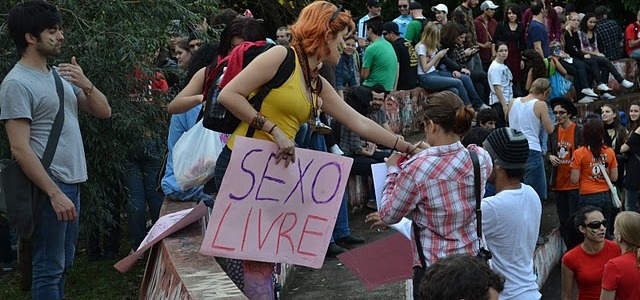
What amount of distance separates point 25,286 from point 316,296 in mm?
2571

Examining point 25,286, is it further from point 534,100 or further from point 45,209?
point 534,100

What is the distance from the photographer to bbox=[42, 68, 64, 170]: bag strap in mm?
5781

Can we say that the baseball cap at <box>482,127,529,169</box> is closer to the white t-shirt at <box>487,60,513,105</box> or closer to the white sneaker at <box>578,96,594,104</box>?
the white t-shirt at <box>487,60,513,105</box>

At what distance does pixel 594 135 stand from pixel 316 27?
25.3 feet

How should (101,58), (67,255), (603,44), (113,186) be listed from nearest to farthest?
(67,255) → (101,58) → (113,186) → (603,44)

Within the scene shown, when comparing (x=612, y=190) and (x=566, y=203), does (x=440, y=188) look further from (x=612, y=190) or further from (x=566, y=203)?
(x=566, y=203)

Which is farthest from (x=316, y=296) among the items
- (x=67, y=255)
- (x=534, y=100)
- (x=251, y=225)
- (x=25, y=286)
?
(x=534, y=100)

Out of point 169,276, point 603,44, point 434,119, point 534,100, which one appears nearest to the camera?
point 434,119

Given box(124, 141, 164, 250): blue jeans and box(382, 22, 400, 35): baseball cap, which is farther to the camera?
box(382, 22, 400, 35): baseball cap

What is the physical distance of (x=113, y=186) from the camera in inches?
370

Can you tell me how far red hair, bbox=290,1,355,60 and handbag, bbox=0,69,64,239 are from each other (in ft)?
4.91

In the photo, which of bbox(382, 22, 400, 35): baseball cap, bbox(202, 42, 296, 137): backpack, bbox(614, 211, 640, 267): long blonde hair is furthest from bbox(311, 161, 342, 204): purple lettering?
bbox(382, 22, 400, 35): baseball cap

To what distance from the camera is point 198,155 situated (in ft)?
21.6

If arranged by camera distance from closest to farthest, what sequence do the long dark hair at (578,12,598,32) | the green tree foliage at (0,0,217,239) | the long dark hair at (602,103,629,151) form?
the green tree foliage at (0,0,217,239)
the long dark hair at (602,103,629,151)
the long dark hair at (578,12,598,32)
